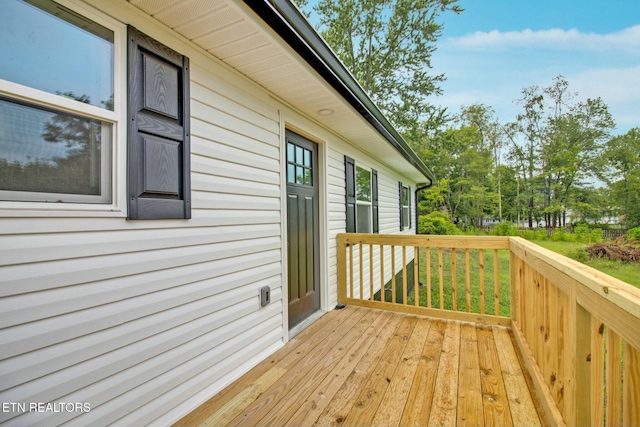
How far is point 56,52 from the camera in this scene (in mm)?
1159

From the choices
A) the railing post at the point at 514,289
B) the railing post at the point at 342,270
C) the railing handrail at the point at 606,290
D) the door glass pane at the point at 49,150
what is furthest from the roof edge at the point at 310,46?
the railing post at the point at 514,289

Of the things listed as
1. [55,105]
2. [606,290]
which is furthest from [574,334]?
[55,105]

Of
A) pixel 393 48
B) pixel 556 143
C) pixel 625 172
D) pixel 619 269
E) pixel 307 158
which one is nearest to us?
pixel 307 158

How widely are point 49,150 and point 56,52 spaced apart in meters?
0.42

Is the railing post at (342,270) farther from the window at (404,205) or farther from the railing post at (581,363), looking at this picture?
the window at (404,205)

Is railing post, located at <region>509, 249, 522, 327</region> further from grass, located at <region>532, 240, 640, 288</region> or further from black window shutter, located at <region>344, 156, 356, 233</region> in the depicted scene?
black window shutter, located at <region>344, 156, 356, 233</region>

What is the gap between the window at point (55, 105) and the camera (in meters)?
1.04

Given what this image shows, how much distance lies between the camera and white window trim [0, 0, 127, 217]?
105 centimetres

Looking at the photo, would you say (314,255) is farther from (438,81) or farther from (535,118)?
(535,118)

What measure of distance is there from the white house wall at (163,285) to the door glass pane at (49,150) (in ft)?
0.49

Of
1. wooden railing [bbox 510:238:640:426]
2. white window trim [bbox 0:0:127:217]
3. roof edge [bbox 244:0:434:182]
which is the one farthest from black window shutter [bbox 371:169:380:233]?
white window trim [bbox 0:0:127:217]

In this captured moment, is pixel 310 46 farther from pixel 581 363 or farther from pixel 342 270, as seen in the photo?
pixel 342 270

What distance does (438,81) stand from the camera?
9820mm

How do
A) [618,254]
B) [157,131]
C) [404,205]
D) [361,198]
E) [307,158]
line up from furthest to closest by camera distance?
1. [404,205]
2. [618,254]
3. [361,198]
4. [307,158]
5. [157,131]
